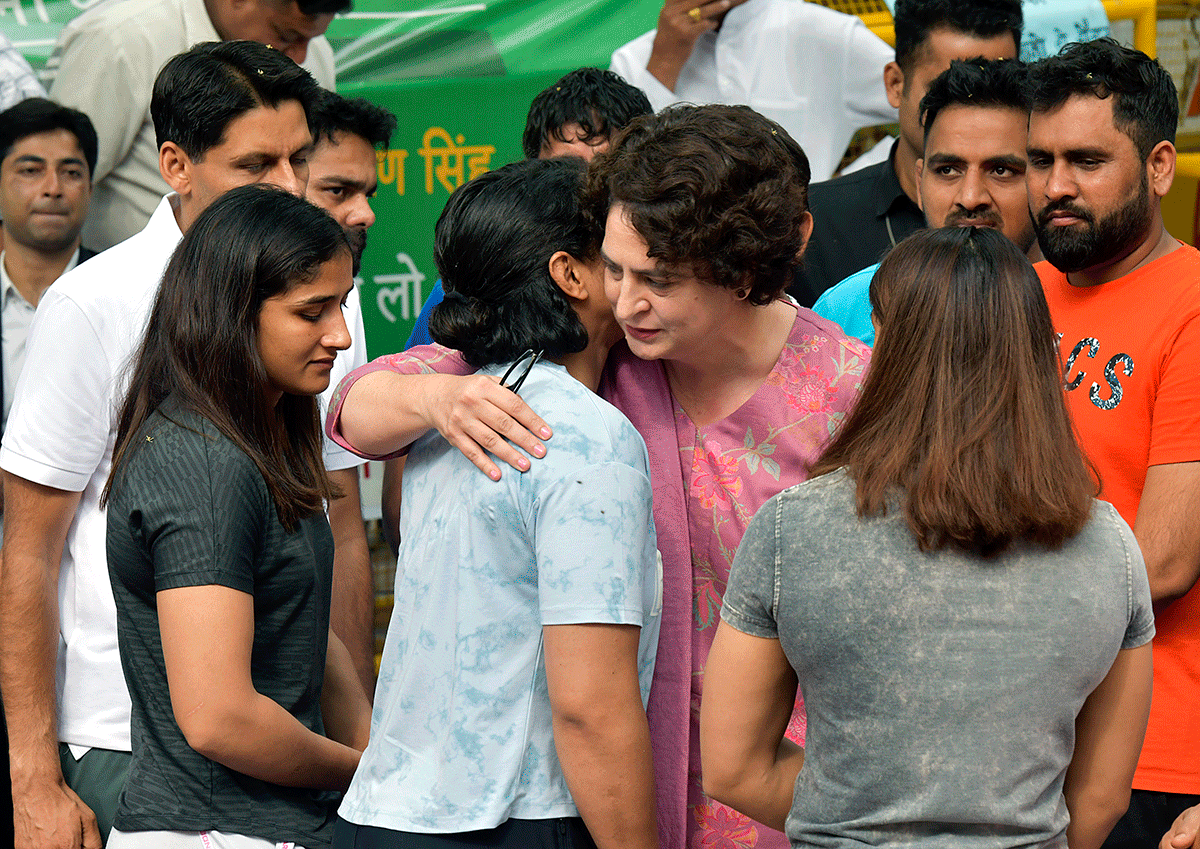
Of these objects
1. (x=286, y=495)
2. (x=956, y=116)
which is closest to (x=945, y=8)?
(x=956, y=116)

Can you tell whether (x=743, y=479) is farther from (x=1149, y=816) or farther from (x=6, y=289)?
(x=6, y=289)

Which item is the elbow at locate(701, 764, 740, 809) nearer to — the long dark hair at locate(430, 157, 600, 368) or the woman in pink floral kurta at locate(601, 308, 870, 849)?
the woman in pink floral kurta at locate(601, 308, 870, 849)

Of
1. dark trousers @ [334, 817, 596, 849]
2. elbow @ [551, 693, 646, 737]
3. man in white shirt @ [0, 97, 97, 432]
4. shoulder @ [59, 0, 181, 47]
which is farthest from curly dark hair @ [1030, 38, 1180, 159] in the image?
man in white shirt @ [0, 97, 97, 432]

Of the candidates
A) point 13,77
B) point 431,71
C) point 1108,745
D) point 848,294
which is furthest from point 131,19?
point 1108,745

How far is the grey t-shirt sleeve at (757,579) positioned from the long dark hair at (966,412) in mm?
86

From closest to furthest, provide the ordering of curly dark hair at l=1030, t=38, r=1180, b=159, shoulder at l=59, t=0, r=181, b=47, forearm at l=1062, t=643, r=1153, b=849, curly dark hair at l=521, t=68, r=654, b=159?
forearm at l=1062, t=643, r=1153, b=849, curly dark hair at l=1030, t=38, r=1180, b=159, curly dark hair at l=521, t=68, r=654, b=159, shoulder at l=59, t=0, r=181, b=47

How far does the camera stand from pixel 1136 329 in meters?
2.03

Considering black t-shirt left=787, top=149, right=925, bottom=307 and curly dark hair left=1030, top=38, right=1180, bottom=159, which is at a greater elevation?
curly dark hair left=1030, top=38, right=1180, bottom=159

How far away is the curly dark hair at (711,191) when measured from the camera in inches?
58.9

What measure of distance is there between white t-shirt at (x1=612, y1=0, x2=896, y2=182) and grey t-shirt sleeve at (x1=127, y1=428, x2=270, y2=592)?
2.24 m

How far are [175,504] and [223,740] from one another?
1.01 feet

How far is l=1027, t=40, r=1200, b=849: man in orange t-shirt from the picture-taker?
1.92 meters

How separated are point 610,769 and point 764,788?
186mm

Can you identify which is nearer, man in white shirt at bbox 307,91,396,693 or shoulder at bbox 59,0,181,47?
man in white shirt at bbox 307,91,396,693
